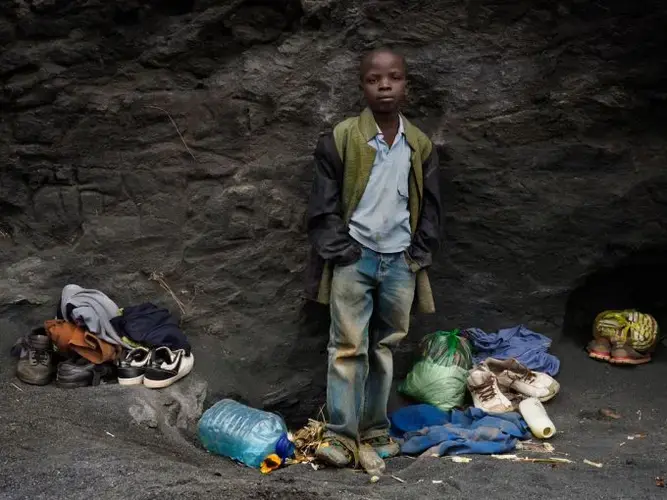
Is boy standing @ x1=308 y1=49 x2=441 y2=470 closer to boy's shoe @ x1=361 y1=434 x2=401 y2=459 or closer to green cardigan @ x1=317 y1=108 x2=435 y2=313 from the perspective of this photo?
green cardigan @ x1=317 y1=108 x2=435 y2=313

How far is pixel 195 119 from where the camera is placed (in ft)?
16.8

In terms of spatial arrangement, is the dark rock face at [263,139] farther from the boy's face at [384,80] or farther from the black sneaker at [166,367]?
the boy's face at [384,80]

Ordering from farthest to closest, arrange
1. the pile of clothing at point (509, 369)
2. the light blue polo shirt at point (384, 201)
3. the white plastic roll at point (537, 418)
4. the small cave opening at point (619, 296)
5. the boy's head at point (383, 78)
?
the small cave opening at point (619, 296), the pile of clothing at point (509, 369), the white plastic roll at point (537, 418), the light blue polo shirt at point (384, 201), the boy's head at point (383, 78)

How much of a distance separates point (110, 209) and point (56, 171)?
1.31 ft

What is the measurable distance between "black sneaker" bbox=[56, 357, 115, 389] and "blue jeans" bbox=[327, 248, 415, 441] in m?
1.34

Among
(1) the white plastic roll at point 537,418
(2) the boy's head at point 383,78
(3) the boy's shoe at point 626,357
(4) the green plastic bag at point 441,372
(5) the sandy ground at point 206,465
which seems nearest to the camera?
(5) the sandy ground at point 206,465

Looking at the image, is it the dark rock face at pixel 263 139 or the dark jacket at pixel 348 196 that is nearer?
the dark jacket at pixel 348 196

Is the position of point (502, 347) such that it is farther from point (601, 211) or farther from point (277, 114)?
point (277, 114)

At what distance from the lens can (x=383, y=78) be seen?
4.09m

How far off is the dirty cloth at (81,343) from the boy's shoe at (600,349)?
306 centimetres

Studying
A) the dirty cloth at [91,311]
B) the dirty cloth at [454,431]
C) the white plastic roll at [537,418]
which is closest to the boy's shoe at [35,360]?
the dirty cloth at [91,311]

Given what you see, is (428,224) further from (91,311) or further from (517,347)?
(91,311)

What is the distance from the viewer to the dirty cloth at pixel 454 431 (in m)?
4.27

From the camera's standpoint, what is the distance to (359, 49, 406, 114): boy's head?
4090 mm
